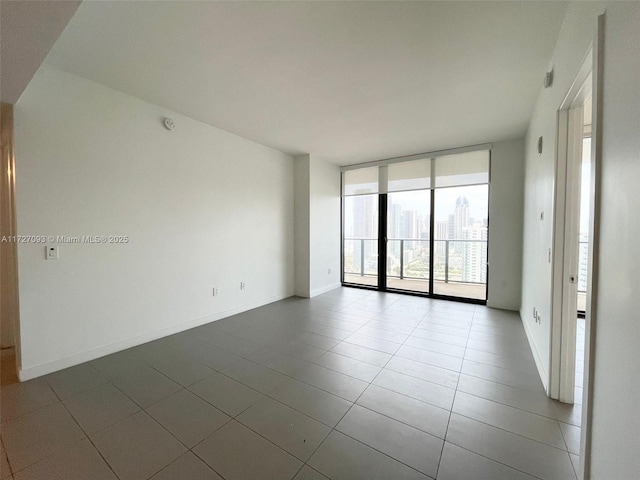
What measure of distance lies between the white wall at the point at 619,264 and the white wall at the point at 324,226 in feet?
12.9

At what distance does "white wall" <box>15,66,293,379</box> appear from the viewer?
2162mm

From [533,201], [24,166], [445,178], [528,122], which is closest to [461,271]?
[445,178]

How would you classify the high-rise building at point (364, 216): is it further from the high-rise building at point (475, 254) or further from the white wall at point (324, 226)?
the high-rise building at point (475, 254)

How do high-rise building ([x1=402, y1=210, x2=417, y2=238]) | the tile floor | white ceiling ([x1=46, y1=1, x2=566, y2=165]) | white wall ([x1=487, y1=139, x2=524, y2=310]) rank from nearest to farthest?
the tile floor
white ceiling ([x1=46, y1=1, x2=566, y2=165])
white wall ([x1=487, y1=139, x2=524, y2=310])
high-rise building ([x1=402, y1=210, x2=417, y2=238])

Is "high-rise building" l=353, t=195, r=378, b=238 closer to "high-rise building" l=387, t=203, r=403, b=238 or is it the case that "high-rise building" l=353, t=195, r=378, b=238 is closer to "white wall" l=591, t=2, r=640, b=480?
"high-rise building" l=387, t=203, r=403, b=238

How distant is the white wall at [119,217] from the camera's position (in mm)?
2162

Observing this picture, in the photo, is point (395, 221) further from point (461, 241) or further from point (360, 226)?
point (461, 241)

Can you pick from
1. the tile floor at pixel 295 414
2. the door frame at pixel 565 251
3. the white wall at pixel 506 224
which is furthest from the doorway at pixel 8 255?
the white wall at pixel 506 224

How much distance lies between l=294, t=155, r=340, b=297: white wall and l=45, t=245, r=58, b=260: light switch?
324cm

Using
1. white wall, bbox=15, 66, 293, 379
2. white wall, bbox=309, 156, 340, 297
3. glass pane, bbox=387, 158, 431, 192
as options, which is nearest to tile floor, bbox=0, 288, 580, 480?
white wall, bbox=15, 66, 293, 379

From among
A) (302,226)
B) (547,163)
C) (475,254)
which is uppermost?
(547,163)

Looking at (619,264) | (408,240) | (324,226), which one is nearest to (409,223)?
(408,240)

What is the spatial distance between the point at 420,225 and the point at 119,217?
454cm

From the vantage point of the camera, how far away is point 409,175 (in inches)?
191
